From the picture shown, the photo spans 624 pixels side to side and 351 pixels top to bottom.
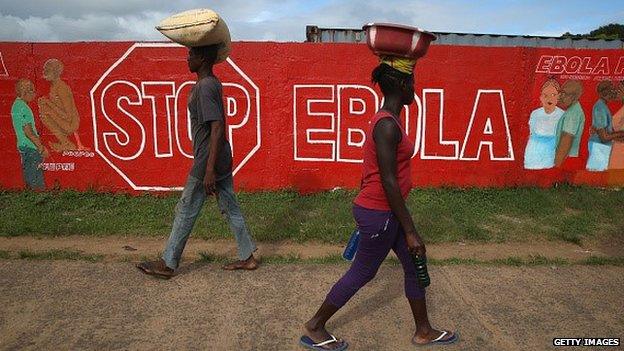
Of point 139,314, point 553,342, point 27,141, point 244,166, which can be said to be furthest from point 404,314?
point 27,141

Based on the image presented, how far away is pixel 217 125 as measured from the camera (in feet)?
10.6

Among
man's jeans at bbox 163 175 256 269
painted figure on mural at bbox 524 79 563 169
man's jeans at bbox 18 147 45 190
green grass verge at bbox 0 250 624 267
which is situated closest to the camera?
man's jeans at bbox 163 175 256 269

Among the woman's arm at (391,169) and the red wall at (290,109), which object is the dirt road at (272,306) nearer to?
the woman's arm at (391,169)

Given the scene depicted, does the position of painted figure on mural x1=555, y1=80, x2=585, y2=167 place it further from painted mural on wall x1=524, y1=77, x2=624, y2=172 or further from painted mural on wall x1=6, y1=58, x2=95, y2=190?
painted mural on wall x1=6, y1=58, x2=95, y2=190

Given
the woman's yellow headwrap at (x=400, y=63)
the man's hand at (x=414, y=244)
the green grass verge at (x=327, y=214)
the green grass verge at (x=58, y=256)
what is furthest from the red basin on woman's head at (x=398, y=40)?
the green grass verge at (x=58, y=256)

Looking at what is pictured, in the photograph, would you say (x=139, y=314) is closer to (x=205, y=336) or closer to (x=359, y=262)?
(x=205, y=336)

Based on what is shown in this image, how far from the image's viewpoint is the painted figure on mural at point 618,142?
6.06m

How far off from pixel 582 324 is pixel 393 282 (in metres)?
1.22

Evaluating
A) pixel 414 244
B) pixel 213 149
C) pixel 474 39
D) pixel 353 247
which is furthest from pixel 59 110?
pixel 474 39

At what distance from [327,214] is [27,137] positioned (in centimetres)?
390

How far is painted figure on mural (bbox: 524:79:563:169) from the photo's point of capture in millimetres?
5973

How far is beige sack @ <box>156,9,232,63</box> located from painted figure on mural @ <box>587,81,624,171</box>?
17.0 feet

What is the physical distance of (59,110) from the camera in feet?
18.9

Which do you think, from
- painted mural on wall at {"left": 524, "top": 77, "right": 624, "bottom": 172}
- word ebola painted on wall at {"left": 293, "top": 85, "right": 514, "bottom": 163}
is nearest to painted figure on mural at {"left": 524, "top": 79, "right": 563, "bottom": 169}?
painted mural on wall at {"left": 524, "top": 77, "right": 624, "bottom": 172}
